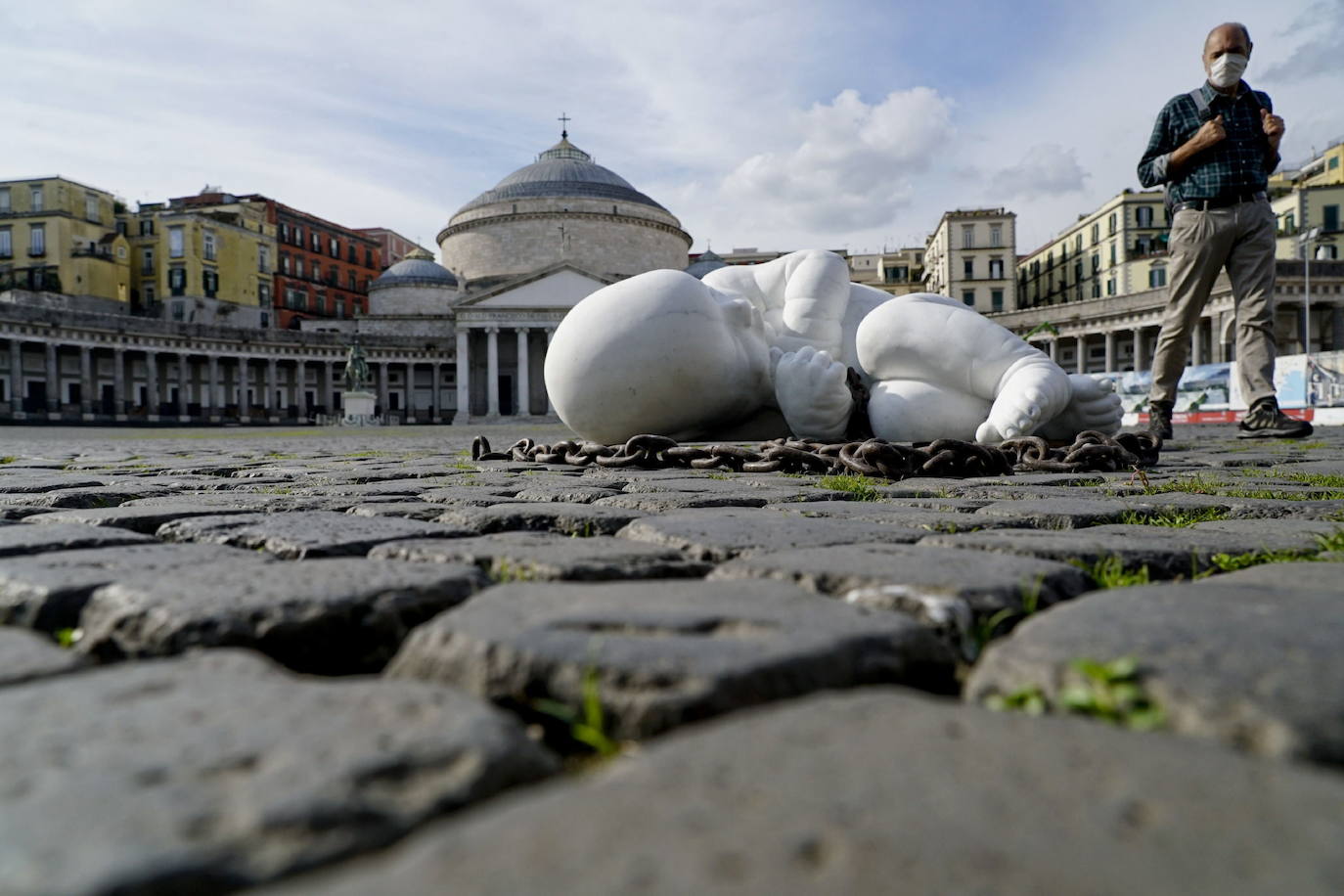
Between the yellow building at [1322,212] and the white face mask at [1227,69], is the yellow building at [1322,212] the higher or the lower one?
the higher one

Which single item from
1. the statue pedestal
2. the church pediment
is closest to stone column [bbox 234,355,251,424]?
the church pediment

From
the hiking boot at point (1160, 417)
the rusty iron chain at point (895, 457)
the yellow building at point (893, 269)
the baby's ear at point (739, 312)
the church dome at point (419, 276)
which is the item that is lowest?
the rusty iron chain at point (895, 457)

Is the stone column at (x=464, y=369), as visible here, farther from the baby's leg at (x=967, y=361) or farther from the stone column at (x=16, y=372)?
the baby's leg at (x=967, y=361)

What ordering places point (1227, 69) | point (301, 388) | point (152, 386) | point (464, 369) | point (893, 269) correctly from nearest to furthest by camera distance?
point (1227, 69) < point (152, 386) < point (464, 369) < point (301, 388) < point (893, 269)

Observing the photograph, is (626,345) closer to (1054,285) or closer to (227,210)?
(227,210)

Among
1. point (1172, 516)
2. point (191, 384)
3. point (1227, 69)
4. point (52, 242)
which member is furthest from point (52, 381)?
point (1172, 516)

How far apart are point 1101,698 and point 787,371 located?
4.19 m

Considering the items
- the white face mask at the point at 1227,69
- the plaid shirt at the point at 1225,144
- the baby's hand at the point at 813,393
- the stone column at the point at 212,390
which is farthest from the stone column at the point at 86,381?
the white face mask at the point at 1227,69

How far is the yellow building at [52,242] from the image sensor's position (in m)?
50.4

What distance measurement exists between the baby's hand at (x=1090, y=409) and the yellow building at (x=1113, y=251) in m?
49.7

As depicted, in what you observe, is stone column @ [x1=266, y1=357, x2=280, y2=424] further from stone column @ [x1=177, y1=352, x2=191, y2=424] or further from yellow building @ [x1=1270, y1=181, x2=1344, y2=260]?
yellow building @ [x1=1270, y1=181, x2=1344, y2=260]

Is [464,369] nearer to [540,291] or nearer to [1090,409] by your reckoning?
[540,291]

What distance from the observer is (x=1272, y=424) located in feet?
23.2

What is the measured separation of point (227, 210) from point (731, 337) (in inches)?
2356
